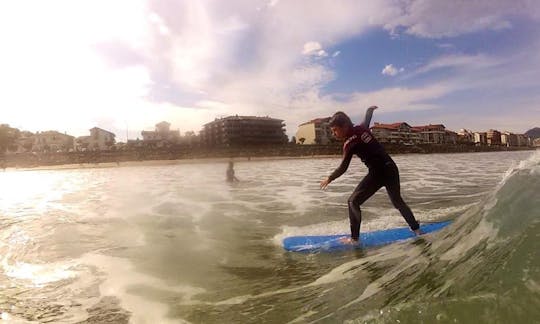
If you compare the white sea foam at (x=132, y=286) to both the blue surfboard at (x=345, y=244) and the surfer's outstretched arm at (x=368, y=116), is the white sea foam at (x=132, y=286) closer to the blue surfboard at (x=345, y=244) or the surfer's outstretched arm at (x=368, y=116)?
the blue surfboard at (x=345, y=244)

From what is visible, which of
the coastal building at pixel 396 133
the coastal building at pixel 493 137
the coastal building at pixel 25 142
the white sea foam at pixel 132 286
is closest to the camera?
the white sea foam at pixel 132 286

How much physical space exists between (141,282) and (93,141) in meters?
143

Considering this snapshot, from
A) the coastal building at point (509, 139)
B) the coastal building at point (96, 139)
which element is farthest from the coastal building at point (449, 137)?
the coastal building at point (96, 139)

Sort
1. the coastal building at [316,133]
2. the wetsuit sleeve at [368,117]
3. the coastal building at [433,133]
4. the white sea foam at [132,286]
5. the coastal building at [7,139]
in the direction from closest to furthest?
the white sea foam at [132,286] → the wetsuit sleeve at [368,117] → the coastal building at [7,139] → the coastal building at [316,133] → the coastal building at [433,133]

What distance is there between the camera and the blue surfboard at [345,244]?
6.48 meters

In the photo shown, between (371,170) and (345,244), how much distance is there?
1.32 metres

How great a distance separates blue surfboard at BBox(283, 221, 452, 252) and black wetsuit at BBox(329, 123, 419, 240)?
0.75 ft

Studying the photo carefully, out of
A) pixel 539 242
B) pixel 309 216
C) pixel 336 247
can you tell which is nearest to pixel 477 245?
pixel 539 242

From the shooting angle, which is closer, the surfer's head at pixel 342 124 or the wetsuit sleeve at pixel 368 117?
the surfer's head at pixel 342 124

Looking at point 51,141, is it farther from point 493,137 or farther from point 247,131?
point 493,137

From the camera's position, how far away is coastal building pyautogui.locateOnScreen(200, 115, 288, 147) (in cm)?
11238

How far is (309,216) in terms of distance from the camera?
10.5 meters

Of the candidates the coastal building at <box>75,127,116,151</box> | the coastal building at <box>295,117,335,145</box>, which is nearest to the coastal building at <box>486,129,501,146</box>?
the coastal building at <box>295,117,335,145</box>

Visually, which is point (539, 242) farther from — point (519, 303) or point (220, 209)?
point (220, 209)
